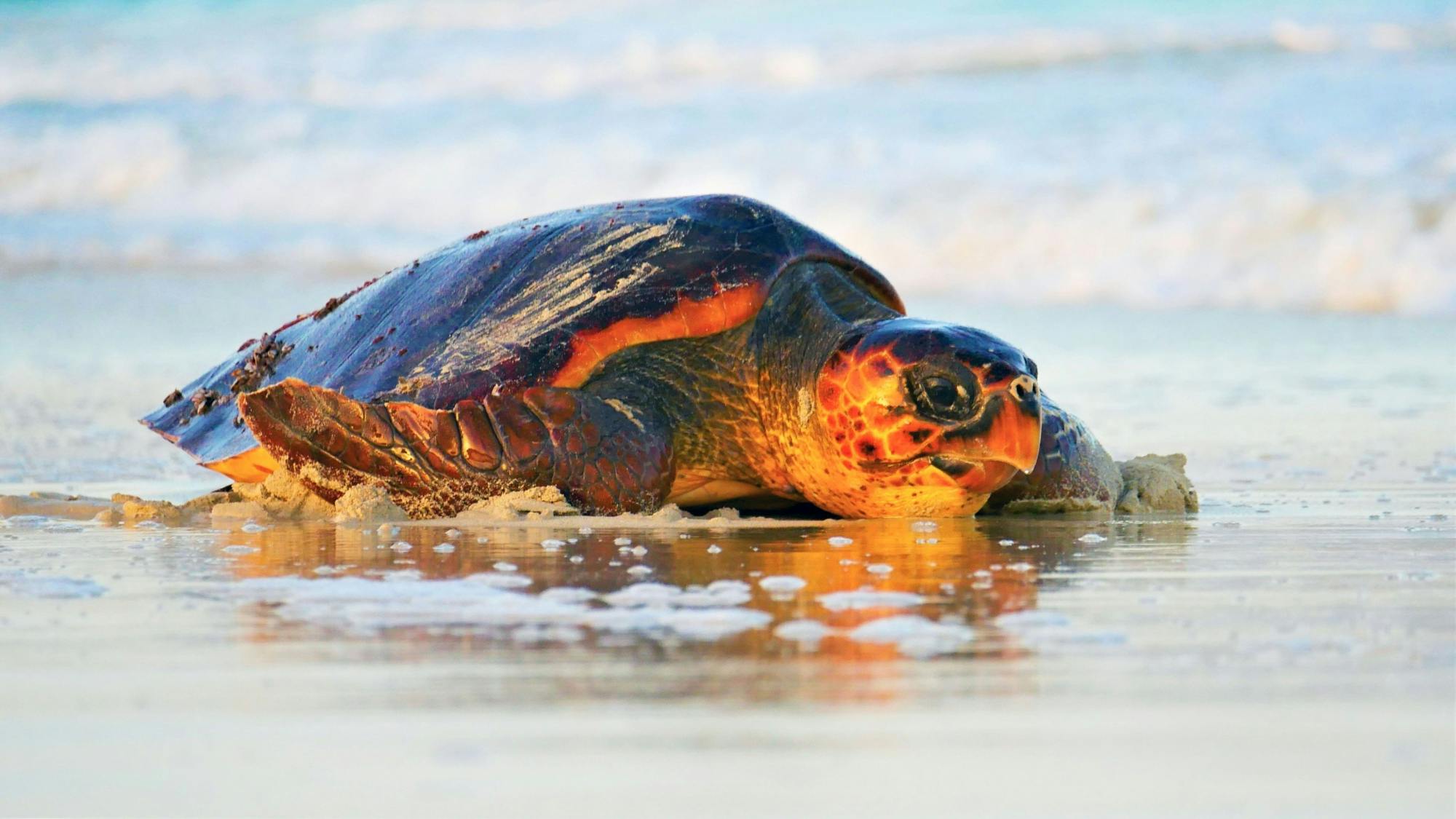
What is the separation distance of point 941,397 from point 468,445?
4.14 ft

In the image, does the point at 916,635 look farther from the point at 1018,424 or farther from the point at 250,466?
the point at 250,466

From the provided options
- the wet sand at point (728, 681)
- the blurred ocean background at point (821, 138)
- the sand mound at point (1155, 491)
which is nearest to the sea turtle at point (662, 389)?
the sand mound at point (1155, 491)

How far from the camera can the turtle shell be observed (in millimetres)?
4750

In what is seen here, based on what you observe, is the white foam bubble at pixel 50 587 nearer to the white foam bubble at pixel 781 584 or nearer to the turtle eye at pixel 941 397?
the white foam bubble at pixel 781 584

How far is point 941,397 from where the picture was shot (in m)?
4.51

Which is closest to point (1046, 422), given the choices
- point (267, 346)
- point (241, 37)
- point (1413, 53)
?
point (267, 346)

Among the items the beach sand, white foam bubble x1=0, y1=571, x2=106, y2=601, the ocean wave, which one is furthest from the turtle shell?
the ocean wave

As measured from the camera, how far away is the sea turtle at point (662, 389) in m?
4.50

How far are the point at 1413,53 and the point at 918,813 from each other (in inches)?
723

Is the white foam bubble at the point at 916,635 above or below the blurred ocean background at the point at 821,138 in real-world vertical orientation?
below

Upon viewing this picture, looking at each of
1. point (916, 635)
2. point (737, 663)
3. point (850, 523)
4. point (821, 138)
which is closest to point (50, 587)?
point (737, 663)

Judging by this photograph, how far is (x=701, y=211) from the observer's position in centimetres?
518

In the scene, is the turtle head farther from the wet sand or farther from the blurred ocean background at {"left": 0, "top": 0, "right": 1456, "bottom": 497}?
the blurred ocean background at {"left": 0, "top": 0, "right": 1456, "bottom": 497}

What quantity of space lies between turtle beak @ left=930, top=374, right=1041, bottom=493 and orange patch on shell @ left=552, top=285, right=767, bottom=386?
768mm
